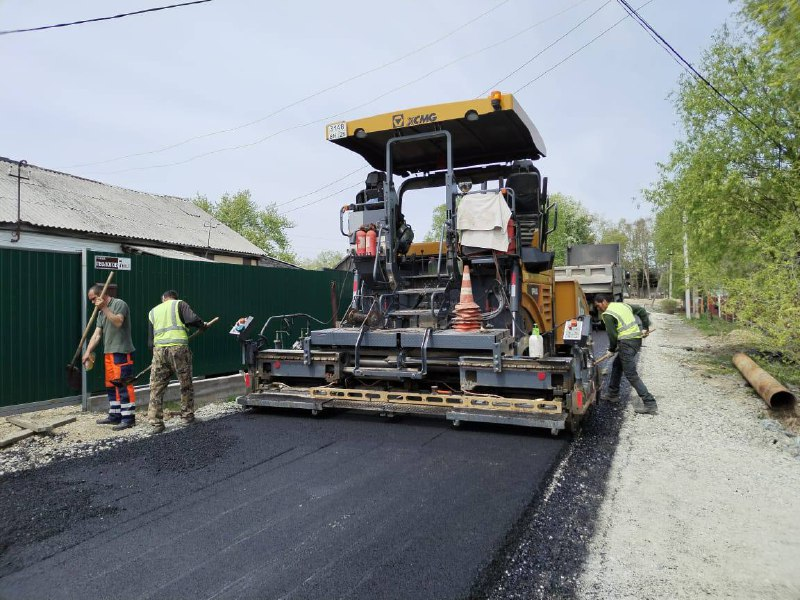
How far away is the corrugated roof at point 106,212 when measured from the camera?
1587 centimetres

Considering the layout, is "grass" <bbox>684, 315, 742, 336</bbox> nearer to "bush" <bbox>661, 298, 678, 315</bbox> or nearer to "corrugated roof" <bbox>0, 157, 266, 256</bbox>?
"bush" <bbox>661, 298, 678, 315</bbox>

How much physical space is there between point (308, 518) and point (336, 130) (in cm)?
438

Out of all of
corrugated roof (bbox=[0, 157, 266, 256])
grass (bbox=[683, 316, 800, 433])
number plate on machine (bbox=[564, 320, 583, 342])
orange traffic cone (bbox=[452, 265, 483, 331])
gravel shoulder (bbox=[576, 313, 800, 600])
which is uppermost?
corrugated roof (bbox=[0, 157, 266, 256])

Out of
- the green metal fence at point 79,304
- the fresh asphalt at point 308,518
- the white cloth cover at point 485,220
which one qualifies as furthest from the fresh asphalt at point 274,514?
the green metal fence at point 79,304

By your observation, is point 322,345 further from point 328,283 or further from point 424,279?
point 328,283

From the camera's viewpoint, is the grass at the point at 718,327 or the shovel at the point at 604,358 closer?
the shovel at the point at 604,358

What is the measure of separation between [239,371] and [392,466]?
5.36 metres

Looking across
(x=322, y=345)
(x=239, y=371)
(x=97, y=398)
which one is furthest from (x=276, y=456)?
(x=239, y=371)

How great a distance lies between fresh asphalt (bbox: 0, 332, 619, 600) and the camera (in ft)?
8.52

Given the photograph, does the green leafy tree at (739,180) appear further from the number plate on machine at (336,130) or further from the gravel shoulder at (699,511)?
the number plate on machine at (336,130)

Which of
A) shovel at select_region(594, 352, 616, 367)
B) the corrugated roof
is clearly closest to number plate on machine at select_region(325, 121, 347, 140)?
shovel at select_region(594, 352, 616, 367)

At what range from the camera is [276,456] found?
15.0 ft

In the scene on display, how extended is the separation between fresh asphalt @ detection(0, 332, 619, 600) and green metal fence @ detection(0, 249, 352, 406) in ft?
6.79

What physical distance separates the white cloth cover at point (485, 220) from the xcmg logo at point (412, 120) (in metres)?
0.92
